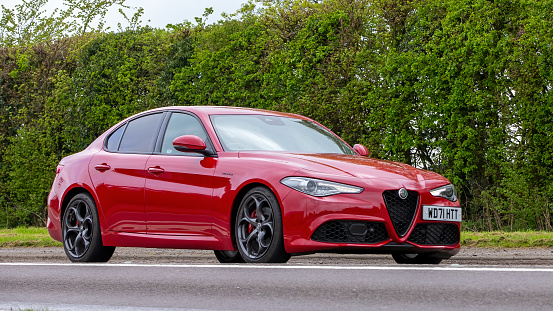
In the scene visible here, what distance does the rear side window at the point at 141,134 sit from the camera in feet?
Answer: 31.8

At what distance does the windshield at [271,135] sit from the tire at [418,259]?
3.90 feet

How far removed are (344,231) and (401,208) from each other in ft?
1.77

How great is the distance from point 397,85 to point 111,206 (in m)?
7.43

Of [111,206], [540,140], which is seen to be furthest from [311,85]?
[111,206]

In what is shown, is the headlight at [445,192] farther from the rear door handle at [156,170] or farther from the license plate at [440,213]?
the rear door handle at [156,170]

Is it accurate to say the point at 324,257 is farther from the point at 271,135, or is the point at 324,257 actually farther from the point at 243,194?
the point at 243,194

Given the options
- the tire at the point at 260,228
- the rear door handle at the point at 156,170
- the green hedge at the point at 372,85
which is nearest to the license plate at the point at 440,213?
the tire at the point at 260,228

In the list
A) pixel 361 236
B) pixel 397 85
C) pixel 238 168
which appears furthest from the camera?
pixel 397 85

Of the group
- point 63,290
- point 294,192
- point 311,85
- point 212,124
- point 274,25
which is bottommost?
point 63,290

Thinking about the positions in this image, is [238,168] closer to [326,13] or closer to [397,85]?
[397,85]

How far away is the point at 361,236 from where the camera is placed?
7.82 m

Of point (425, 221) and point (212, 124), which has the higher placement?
point (212, 124)

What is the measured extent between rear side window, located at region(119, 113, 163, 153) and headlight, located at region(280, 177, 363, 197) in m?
2.28

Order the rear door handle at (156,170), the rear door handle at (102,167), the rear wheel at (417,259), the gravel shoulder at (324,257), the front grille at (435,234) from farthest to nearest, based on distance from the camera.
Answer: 1. the gravel shoulder at (324,257)
2. the rear door handle at (102,167)
3. the rear door handle at (156,170)
4. the rear wheel at (417,259)
5. the front grille at (435,234)
